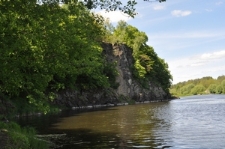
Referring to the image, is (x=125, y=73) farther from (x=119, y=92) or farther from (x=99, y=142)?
(x=99, y=142)

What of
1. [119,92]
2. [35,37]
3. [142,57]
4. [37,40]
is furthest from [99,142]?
[142,57]

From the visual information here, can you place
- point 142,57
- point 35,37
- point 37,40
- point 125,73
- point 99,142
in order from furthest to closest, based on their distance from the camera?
point 142,57
point 125,73
point 99,142
point 37,40
point 35,37

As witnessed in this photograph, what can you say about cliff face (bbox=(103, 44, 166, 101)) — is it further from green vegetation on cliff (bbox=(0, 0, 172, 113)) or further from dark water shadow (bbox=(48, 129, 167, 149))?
green vegetation on cliff (bbox=(0, 0, 172, 113))

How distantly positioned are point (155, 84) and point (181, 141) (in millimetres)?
87233

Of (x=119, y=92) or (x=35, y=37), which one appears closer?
(x=35, y=37)

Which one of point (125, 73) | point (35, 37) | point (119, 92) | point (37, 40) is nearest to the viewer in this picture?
point (35, 37)

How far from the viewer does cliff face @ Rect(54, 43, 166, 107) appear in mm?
60263

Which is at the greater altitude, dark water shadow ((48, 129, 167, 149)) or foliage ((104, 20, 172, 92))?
foliage ((104, 20, 172, 92))

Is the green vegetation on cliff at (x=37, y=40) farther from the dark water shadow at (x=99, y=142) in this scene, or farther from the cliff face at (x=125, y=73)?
the cliff face at (x=125, y=73)

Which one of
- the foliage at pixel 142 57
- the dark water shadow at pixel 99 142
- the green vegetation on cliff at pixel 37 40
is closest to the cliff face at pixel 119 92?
the foliage at pixel 142 57

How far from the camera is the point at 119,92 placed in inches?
3258

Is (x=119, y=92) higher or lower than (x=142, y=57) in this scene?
lower

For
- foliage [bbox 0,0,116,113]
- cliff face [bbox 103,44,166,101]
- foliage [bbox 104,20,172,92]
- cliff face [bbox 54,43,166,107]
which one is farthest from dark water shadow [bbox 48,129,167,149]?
foliage [bbox 104,20,172,92]

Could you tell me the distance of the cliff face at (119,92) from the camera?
60.3 m
